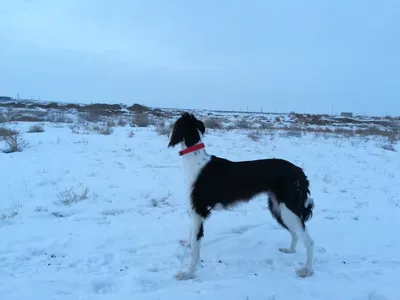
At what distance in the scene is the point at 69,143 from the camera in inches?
420

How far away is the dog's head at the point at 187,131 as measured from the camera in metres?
3.80

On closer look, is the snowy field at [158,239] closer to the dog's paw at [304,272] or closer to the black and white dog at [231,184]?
the dog's paw at [304,272]

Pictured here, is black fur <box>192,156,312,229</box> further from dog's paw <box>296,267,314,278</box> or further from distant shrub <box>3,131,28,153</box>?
distant shrub <box>3,131,28,153</box>

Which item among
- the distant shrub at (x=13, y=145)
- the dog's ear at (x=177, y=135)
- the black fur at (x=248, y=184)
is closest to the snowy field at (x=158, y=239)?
the distant shrub at (x=13, y=145)

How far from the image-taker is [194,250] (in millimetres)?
3596

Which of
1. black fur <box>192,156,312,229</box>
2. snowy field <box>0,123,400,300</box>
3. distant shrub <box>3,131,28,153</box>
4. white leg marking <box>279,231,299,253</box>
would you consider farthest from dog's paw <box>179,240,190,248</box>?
distant shrub <box>3,131,28,153</box>

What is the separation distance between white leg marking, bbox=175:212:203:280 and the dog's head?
926 mm

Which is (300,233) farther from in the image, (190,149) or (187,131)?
(187,131)

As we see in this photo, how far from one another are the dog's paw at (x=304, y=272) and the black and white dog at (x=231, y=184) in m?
0.03

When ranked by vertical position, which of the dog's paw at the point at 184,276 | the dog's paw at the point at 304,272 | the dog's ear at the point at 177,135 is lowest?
the dog's paw at the point at 184,276

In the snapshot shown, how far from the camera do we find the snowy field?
10.3 feet

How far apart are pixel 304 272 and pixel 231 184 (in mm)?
1351

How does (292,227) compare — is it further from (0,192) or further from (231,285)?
(0,192)

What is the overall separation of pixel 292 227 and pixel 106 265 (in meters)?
2.34
